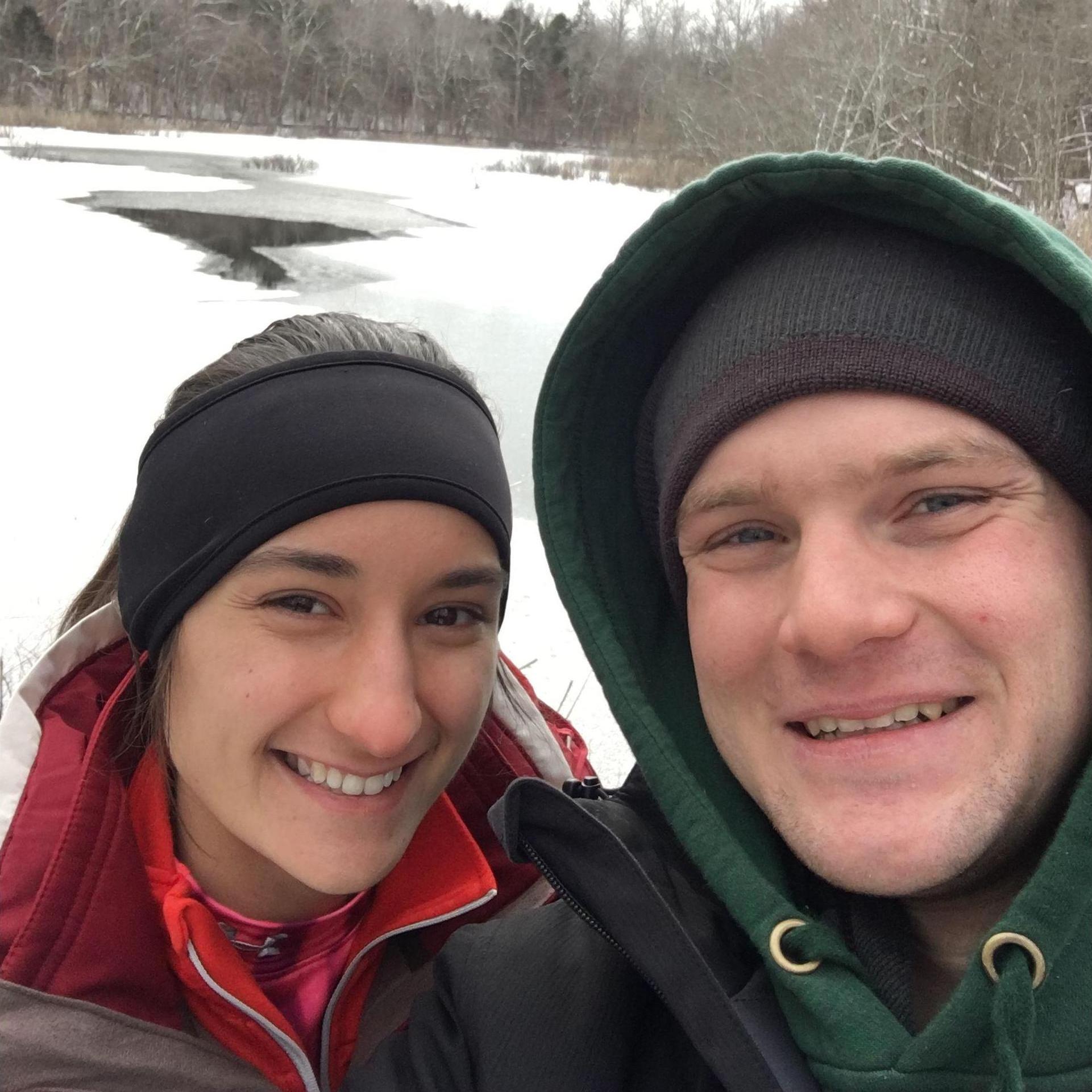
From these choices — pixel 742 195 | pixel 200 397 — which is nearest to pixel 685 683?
pixel 742 195

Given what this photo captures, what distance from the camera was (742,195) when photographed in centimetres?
128

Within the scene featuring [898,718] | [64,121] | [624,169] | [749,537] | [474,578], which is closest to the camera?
[898,718]

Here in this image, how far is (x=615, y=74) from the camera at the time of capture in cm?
4566

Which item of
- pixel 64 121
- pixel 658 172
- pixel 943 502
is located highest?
pixel 64 121

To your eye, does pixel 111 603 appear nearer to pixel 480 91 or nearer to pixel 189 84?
pixel 189 84

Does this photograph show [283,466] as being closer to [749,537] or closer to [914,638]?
[749,537]

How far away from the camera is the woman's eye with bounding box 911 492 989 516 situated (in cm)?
117

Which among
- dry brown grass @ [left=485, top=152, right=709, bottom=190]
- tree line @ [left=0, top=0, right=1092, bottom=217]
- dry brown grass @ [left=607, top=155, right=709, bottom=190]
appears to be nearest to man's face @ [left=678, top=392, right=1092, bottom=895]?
tree line @ [left=0, top=0, right=1092, bottom=217]

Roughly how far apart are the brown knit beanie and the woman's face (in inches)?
16.2

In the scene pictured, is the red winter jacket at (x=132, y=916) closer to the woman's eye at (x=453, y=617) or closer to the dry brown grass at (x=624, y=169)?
the woman's eye at (x=453, y=617)

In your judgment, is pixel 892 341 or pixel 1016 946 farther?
pixel 892 341

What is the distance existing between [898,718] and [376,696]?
2.18 ft

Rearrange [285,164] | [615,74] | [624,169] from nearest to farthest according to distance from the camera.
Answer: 1. [285,164]
2. [624,169]
3. [615,74]

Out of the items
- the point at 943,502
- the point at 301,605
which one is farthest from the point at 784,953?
the point at 301,605
